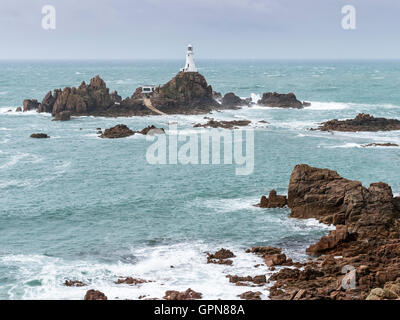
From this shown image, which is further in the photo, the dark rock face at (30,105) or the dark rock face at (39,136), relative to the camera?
the dark rock face at (30,105)

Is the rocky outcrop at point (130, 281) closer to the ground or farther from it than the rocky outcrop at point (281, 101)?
closer to the ground

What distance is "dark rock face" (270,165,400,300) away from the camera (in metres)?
23.8

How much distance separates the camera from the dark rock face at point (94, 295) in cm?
2362

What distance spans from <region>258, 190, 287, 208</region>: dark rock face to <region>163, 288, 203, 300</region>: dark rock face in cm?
1565

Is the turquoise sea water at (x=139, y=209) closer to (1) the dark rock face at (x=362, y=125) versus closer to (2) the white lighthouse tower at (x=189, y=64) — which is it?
(1) the dark rock face at (x=362, y=125)

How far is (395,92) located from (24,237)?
117927mm

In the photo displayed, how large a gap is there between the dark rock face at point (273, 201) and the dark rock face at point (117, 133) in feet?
115

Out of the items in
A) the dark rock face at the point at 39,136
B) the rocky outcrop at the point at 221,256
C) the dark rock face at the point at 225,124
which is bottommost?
the rocky outcrop at the point at 221,256

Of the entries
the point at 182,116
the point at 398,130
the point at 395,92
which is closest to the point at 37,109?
the point at 182,116

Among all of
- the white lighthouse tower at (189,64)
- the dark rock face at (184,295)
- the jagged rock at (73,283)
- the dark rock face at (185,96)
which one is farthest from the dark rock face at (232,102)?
the dark rock face at (184,295)

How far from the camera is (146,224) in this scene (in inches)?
1412
